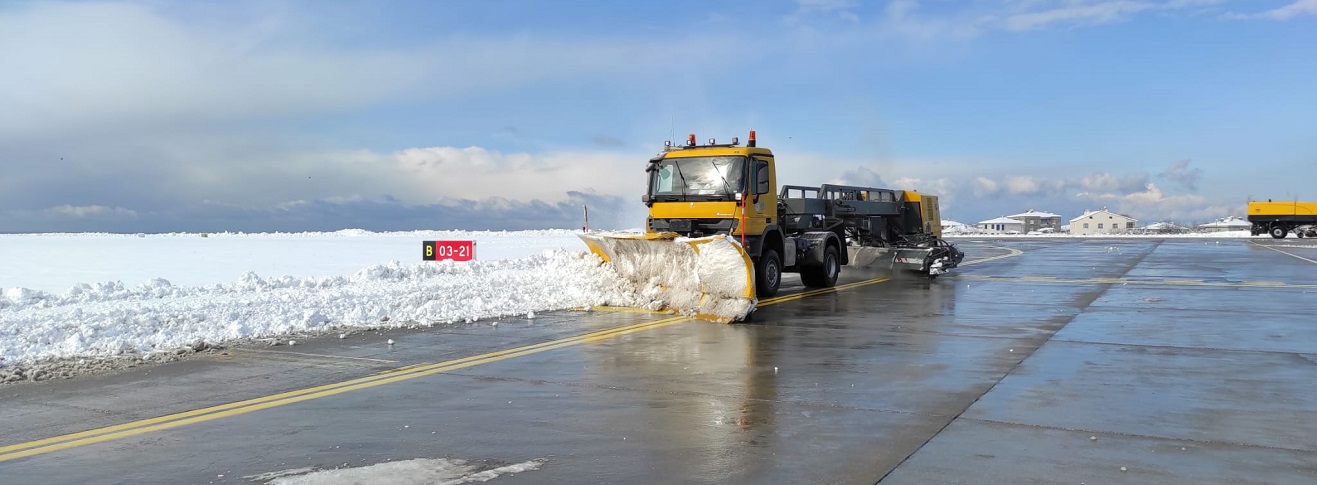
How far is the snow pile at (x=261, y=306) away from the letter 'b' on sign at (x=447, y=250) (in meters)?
7.35

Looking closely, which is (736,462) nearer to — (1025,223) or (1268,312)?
(1268,312)

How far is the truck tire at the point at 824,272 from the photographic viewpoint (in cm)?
1861

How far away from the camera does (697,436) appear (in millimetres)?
5812

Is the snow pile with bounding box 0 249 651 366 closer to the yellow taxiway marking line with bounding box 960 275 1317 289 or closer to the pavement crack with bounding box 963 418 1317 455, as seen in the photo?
the pavement crack with bounding box 963 418 1317 455

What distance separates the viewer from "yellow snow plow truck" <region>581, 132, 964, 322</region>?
44.3 ft

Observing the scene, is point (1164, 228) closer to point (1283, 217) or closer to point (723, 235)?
point (1283, 217)

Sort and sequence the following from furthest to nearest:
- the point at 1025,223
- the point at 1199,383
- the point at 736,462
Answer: the point at 1025,223
the point at 1199,383
the point at 736,462

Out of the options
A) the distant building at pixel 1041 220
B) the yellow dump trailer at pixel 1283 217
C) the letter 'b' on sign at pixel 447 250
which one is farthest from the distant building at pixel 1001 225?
the letter 'b' on sign at pixel 447 250

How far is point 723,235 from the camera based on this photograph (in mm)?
13781

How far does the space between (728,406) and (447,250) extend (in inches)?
971

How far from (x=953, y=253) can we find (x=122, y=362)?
20260 mm

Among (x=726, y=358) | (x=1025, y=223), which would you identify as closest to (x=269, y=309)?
(x=726, y=358)

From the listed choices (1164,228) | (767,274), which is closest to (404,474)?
(767,274)

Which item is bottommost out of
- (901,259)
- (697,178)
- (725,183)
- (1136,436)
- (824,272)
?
(1136,436)
